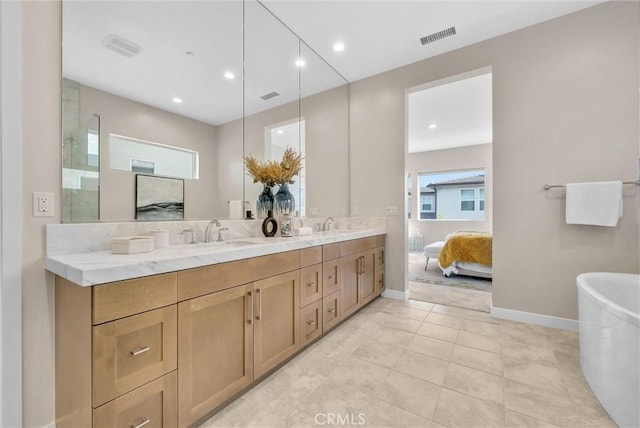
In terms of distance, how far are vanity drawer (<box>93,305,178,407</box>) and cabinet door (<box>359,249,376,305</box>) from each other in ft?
6.38

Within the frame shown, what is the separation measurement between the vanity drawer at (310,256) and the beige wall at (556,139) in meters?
1.91

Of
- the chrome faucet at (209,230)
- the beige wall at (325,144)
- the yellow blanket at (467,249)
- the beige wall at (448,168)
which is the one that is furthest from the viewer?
the beige wall at (448,168)

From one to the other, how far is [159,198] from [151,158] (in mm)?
262

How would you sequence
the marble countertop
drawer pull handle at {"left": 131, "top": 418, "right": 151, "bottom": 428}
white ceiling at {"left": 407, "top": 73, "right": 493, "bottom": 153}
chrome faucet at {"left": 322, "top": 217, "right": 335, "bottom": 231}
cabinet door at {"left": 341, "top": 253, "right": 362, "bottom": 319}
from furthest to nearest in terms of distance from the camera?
white ceiling at {"left": 407, "top": 73, "right": 493, "bottom": 153} → chrome faucet at {"left": 322, "top": 217, "right": 335, "bottom": 231} → cabinet door at {"left": 341, "top": 253, "right": 362, "bottom": 319} → drawer pull handle at {"left": 131, "top": 418, "right": 151, "bottom": 428} → the marble countertop

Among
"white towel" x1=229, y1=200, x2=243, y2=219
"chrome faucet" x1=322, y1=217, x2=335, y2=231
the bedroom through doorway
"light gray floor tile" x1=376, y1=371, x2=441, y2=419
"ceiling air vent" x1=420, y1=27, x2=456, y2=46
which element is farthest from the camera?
the bedroom through doorway

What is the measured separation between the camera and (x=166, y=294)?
1134mm

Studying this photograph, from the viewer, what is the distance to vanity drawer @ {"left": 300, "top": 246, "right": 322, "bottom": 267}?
6.38ft

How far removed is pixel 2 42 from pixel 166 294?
1349 millimetres

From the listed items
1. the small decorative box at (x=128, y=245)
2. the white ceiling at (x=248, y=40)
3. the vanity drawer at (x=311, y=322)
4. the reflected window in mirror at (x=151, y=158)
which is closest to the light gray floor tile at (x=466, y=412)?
the vanity drawer at (x=311, y=322)

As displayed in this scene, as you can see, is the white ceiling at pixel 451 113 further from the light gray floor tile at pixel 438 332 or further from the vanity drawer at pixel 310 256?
the light gray floor tile at pixel 438 332

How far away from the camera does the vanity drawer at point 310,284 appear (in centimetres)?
194

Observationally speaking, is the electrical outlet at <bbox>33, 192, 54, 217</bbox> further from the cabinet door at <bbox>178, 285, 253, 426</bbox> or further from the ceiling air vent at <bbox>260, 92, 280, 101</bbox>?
the ceiling air vent at <bbox>260, 92, 280, 101</bbox>

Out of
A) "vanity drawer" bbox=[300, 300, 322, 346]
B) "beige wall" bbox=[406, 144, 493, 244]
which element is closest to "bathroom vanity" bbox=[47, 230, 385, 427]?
"vanity drawer" bbox=[300, 300, 322, 346]

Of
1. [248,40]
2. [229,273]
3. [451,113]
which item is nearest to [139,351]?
[229,273]
